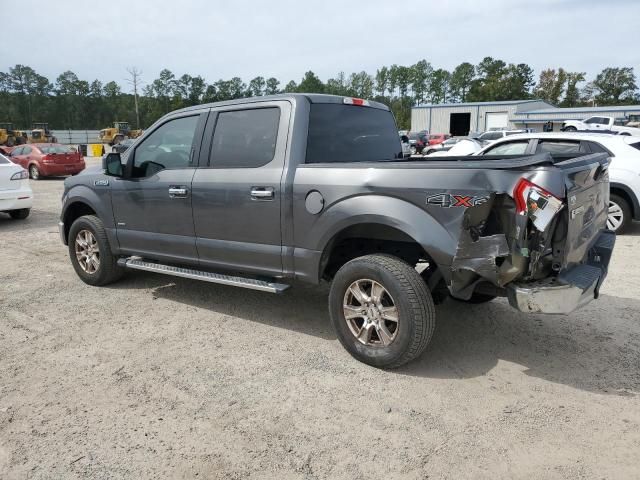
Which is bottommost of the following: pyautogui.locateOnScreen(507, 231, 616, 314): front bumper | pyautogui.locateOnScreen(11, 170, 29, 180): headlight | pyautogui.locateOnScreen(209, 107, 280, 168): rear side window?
pyautogui.locateOnScreen(507, 231, 616, 314): front bumper

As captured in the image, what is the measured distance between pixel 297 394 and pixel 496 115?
61.5m

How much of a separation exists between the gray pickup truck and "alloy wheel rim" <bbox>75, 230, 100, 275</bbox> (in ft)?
0.16

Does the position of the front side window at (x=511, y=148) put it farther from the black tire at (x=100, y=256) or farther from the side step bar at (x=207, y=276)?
the black tire at (x=100, y=256)

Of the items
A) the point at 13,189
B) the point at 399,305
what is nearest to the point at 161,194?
the point at 399,305

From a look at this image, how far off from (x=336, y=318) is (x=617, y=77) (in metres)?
115

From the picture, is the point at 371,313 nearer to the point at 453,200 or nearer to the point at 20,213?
the point at 453,200

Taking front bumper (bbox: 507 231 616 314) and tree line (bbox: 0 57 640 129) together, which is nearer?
front bumper (bbox: 507 231 616 314)

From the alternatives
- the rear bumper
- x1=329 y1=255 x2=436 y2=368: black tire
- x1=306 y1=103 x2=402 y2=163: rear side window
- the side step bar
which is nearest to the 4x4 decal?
x1=329 y1=255 x2=436 y2=368: black tire

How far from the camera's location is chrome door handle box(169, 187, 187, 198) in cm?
468

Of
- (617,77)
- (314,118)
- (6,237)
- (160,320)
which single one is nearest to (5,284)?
(160,320)

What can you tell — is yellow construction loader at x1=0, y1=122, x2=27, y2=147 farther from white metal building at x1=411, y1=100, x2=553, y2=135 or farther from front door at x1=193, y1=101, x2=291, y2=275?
white metal building at x1=411, y1=100, x2=553, y2=135

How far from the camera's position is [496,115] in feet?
194

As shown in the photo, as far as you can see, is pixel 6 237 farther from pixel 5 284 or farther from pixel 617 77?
pixel 617 77

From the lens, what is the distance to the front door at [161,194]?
475 centimetres
